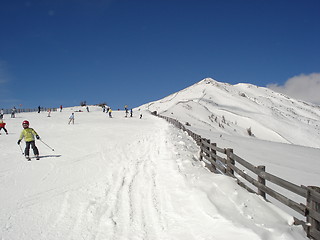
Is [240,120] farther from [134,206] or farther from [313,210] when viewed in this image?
[313,210]

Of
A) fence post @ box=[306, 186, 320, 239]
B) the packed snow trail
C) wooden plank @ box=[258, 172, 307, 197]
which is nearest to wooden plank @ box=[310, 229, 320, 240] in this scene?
fence post @ box=[306, 186, 320, 239]

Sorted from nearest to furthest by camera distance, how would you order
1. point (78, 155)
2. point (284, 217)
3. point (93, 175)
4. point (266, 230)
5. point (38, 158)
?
point (266, 230), point (284, 217), point (93, 175), point (38, 158), point (78, 155)

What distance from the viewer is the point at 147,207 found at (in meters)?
6.43

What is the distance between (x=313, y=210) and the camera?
16.0ft

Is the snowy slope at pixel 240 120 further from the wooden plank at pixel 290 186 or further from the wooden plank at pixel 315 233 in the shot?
the wooden plank at pixel 315 233

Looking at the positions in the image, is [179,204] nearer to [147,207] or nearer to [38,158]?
[147,207]

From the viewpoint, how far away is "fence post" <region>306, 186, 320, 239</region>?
4793mm

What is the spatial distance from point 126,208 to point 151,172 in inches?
134

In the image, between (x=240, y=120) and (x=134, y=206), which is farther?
(x=240, y=120)

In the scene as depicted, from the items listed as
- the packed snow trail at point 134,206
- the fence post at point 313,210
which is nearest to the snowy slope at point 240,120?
the packed snow trail at point 134,206

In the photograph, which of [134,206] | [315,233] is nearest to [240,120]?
[134,206]

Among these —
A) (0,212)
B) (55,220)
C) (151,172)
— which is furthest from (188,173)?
(0,212)

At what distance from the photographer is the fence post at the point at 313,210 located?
189 inches

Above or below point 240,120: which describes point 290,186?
below
